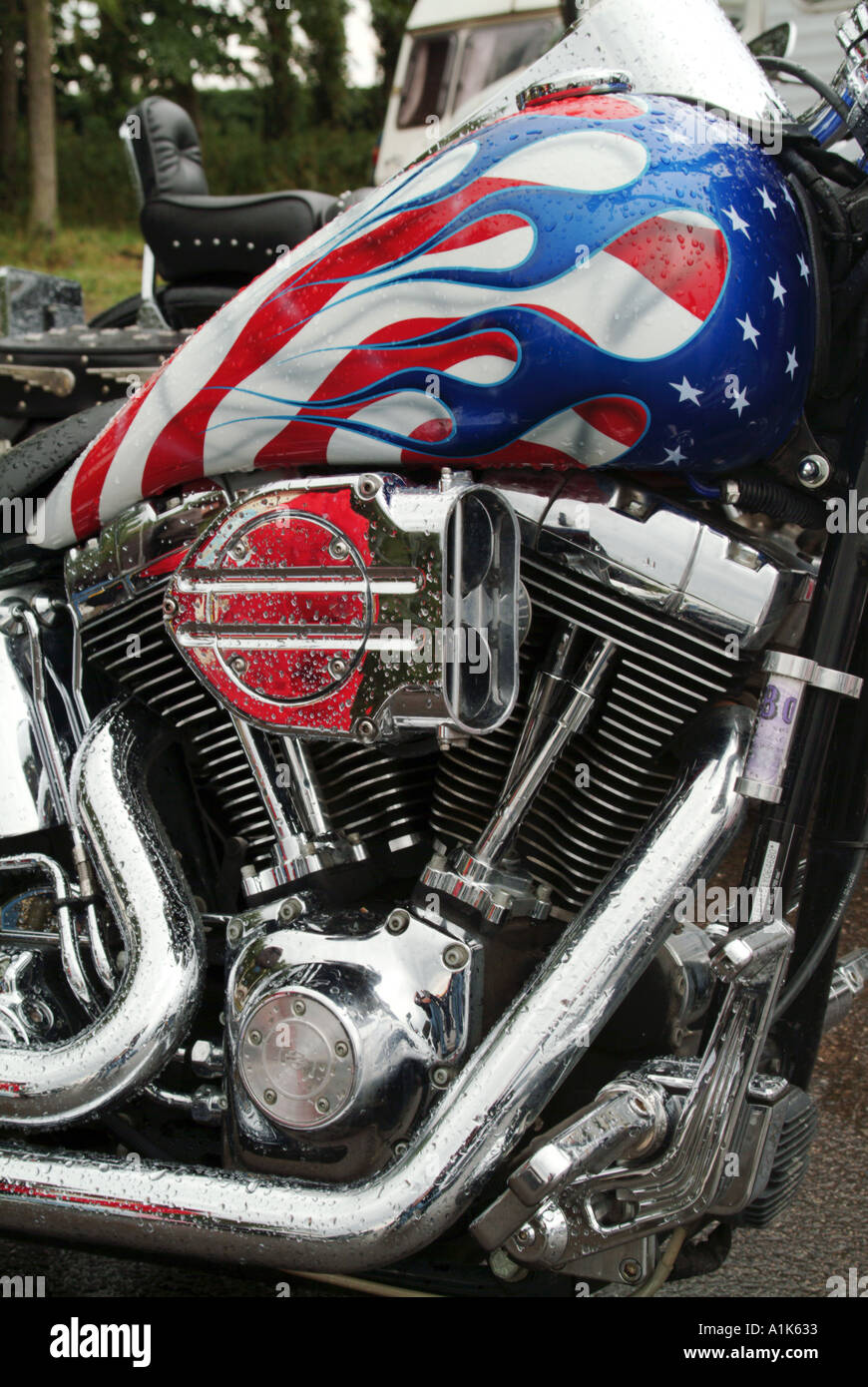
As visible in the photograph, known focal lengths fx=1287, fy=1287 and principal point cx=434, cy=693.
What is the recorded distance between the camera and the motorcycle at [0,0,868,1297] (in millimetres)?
1544

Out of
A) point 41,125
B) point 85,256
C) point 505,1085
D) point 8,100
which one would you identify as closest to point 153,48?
point 8,100

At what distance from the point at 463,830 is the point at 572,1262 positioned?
1.89 ft

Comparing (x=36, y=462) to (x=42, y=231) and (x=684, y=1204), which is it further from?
(x=42, y=231)

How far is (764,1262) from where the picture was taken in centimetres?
234

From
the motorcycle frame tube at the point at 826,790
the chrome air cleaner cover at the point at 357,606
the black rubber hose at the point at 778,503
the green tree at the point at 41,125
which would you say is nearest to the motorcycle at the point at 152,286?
the chrome air cleaner cover at the point at 357,606

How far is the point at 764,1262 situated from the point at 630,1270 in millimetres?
824

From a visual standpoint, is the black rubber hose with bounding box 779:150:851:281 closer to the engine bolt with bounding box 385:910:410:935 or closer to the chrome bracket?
the chrome bracket

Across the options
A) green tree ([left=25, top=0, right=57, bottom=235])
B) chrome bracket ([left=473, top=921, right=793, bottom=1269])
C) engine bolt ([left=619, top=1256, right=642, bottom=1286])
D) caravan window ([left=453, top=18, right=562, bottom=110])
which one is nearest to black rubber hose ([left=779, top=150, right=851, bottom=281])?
chrome bracket ([left=473, top=921, right=793, bottom=1269])

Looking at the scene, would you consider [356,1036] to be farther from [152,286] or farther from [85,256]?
[85,256]

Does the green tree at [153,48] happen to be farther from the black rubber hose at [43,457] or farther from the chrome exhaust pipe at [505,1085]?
the chrome exhaust pipe at [505,1085]

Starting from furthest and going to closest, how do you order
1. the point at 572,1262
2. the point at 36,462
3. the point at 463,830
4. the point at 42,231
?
the point at 42,231, the point at 36,462, the point at 463,830, the point at 572,1262

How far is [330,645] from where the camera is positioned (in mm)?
1637

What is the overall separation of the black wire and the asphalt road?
1827 mm
